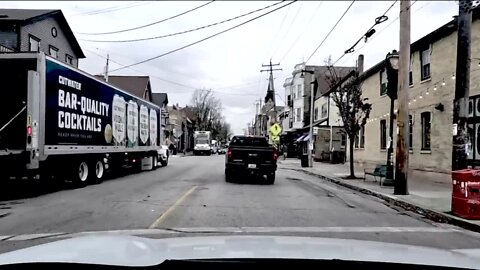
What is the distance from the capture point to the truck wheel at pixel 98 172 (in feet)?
62.8

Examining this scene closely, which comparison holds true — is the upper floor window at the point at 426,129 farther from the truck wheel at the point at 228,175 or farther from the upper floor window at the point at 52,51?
the upper floor window at the point at 52,51

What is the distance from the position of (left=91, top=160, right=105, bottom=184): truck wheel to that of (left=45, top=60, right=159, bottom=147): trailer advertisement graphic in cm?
77

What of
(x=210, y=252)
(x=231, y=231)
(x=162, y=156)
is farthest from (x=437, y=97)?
(x=210, y=252)

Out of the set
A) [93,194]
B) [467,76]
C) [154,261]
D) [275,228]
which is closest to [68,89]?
[93,194]

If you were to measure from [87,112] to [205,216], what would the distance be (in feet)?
28.6

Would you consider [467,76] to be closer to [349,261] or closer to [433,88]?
[433,88]

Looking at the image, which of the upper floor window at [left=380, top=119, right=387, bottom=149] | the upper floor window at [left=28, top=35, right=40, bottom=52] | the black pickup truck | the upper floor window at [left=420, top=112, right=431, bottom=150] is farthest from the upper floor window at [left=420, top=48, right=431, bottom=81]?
the upper floor window at [left=28, top=35, right=40, bottom=52]

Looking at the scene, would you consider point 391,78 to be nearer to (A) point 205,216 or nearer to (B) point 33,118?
(A) point 205,216

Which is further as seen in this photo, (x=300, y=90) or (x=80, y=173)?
(x=300, y=90)

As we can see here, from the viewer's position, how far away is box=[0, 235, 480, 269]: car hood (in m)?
2.55

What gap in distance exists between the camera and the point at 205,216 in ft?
36.1

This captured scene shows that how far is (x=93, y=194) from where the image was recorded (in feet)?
50.7

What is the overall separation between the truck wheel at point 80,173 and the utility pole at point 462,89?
11.8 metres

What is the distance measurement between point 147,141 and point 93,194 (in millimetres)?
12574
